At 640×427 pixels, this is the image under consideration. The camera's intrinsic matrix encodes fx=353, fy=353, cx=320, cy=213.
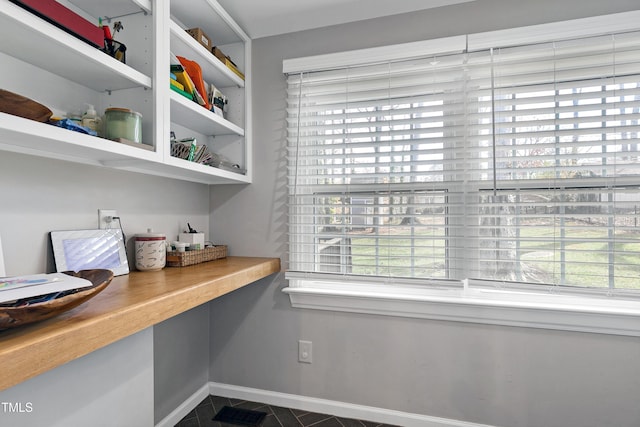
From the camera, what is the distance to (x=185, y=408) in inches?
78.9

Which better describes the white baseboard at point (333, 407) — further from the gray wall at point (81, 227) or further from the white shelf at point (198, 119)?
the white shelf at point (198, 119)

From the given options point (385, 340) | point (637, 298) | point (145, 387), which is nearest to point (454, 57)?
point (637, 298)

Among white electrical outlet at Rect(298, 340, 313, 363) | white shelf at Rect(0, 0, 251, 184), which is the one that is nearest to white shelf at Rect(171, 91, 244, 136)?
white shelf at Rect(0, 0, 251, 184)

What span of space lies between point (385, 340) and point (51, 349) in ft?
5.08

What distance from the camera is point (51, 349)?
0.77 m

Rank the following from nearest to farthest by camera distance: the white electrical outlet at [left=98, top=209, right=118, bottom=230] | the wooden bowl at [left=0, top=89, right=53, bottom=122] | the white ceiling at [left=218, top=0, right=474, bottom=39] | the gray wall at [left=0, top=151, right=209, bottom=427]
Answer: the wooden bowl at [left=0, top=89, right=53, bottom=122]
the gray wall at [left=0, top=151, right=209, bottom=427]
the white electrical outlet at [left=98, top=209, right=118, bottom=230]
the white ceiling at [left=218, top=0, right=474, bottom=39]

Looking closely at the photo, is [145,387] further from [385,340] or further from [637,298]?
[637,298]

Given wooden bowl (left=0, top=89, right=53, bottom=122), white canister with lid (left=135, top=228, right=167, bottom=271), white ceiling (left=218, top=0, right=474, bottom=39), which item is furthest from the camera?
white ceiling (left=218, top=0, right=474, bottom=39)

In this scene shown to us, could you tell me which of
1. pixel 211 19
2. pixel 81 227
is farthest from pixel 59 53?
pixel 211 19

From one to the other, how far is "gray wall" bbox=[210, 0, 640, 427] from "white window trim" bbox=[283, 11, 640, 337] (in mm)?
63

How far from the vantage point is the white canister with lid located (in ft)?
5.23

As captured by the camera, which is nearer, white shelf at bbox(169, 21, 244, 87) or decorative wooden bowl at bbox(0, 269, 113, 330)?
decorative wooden bowl at bbox(0, 269, 113, 330)

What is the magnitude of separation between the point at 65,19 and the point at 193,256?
1110 mm

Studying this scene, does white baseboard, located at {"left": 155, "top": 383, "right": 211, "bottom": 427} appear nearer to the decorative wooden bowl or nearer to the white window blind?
the white window blind
